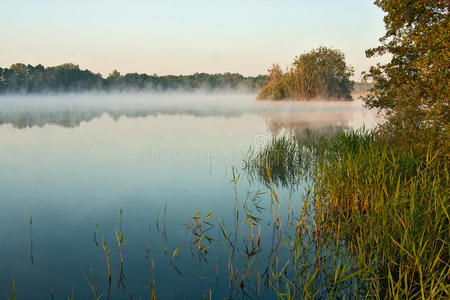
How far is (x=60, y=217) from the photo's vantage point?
6074 mm

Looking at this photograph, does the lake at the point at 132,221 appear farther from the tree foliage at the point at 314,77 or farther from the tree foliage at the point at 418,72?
the tree foliage at the point at 314,77

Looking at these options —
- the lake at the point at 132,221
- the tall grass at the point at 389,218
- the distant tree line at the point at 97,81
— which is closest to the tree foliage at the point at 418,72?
the tall grass at the point at 389,218

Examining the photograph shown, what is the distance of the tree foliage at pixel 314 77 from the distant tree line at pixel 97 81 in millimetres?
37576

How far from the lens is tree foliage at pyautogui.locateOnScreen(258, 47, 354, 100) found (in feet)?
119

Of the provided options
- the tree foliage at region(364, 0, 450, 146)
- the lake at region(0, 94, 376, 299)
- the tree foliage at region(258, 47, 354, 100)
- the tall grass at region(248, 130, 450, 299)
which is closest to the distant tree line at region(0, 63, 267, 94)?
the tree foliage at region(258, 47, 354, 100)

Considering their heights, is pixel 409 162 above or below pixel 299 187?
above

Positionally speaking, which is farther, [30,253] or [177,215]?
[177,215]

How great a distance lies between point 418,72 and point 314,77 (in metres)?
29.4

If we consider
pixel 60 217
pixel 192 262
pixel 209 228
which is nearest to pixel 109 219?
pixel 60 217

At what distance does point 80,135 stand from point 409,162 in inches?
614

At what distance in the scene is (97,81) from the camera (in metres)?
81.8

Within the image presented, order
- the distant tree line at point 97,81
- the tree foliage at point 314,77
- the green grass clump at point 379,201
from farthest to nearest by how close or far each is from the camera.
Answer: the distant tree line at point 97,81
the tree foliage at point 314,77
the green grass clump at point 379,201

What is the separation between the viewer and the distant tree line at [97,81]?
6944cm

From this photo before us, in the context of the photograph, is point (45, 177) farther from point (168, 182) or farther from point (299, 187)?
point (299, 187)
